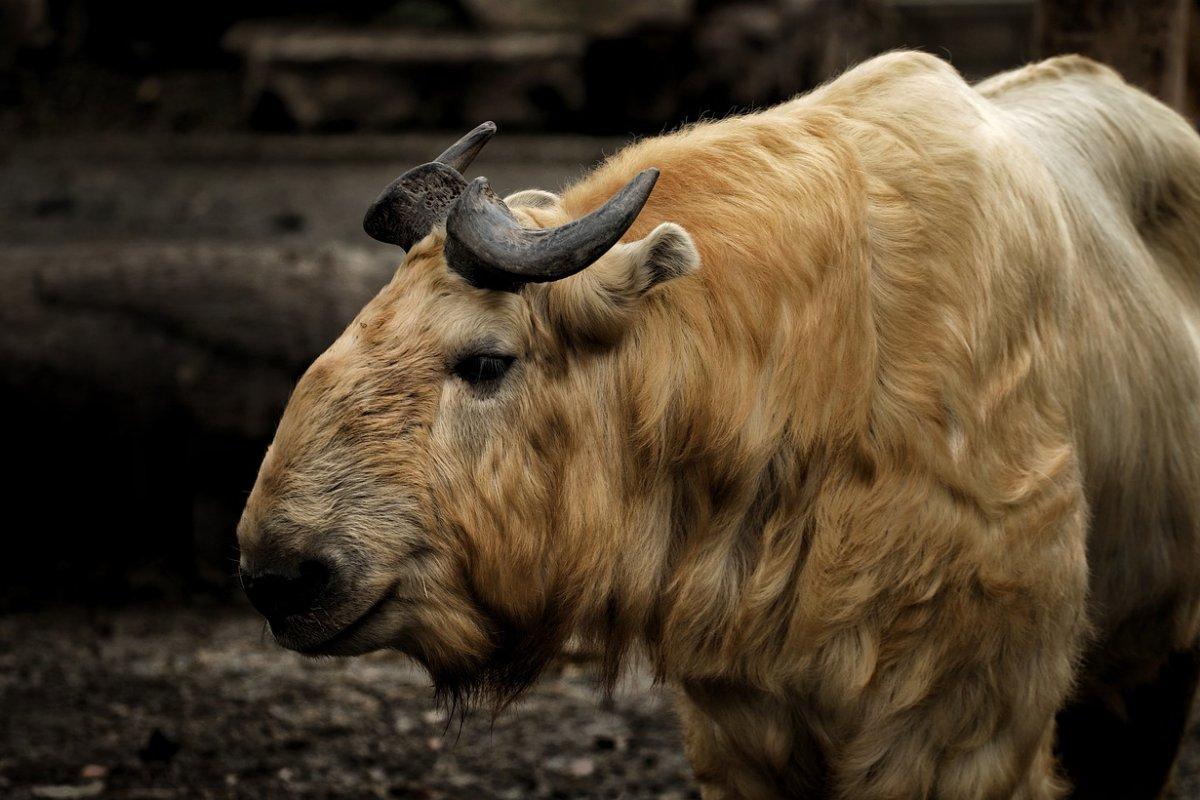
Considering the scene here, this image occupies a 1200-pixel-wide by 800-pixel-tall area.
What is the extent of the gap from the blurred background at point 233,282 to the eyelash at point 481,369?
1177mm

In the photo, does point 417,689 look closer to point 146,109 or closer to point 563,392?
point 563,392

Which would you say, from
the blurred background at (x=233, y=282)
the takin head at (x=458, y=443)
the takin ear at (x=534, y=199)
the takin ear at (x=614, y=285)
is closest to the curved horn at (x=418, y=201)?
the takin head at (x=458, y=443)

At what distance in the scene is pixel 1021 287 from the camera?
2939 mm

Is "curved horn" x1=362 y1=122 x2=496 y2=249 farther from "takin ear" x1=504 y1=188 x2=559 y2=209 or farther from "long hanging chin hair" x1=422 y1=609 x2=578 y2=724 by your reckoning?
"long hanging chin hair" x1=422 y1=609 x2=578 y2=724

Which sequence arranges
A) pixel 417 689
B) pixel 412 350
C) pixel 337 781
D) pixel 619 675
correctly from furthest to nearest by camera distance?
pixel 417 689 < pixel 337 781 < pixel 619 675 < pixel 412 350

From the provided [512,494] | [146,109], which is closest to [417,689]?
[512,494]

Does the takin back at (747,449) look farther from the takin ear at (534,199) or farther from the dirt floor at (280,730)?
the dirt floor at (280,730)

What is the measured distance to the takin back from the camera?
2.73 m

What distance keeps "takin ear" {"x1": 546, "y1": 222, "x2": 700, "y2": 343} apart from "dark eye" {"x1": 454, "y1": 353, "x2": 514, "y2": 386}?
14 centimetres

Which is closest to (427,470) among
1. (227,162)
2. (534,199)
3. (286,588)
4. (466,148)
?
(286,588)

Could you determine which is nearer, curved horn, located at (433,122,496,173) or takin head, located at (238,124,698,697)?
takin head, located at (238,124,698,697)

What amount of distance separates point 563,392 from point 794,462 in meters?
0.47

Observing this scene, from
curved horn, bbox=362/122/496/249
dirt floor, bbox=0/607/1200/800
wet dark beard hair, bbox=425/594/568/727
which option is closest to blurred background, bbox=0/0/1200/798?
dirt floor, bbox=0/607/1200/800

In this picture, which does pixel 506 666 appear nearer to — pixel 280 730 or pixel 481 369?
pixel 481 369
